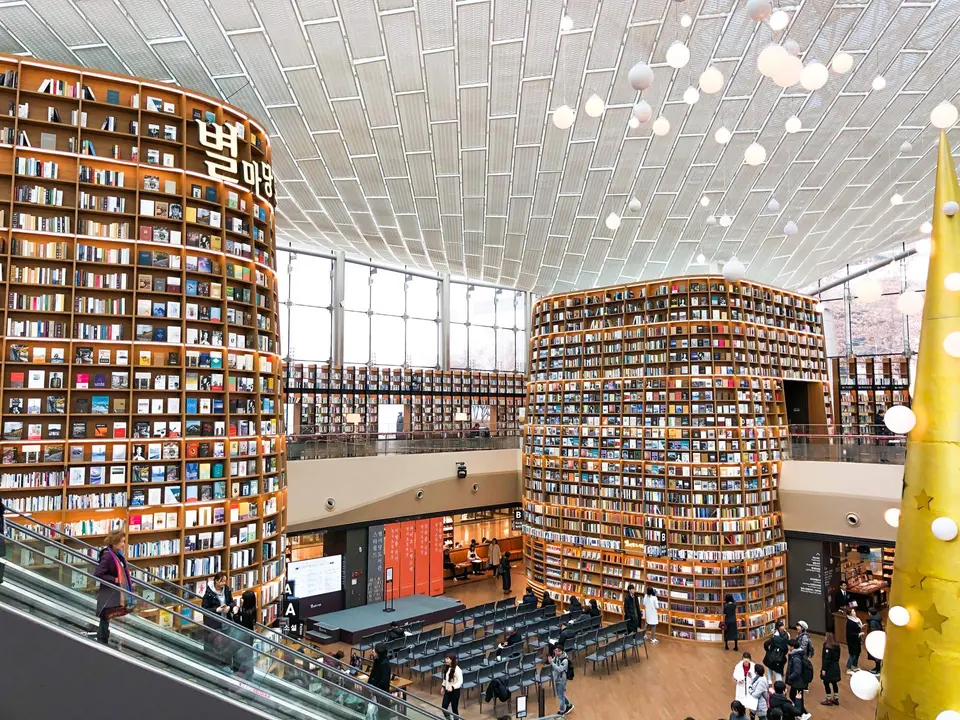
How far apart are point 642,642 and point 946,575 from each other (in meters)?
9.81

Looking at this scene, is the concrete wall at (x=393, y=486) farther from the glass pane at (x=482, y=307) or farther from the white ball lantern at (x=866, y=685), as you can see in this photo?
the white ball lantern at (x=866, y=685)

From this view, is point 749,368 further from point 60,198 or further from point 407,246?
point 60,198

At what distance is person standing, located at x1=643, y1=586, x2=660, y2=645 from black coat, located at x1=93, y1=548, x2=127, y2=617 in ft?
32.0

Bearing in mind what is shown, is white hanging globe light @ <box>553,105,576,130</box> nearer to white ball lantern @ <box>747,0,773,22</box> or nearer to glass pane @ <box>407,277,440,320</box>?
white ball lantern @ <box>747,0,773,22</box>

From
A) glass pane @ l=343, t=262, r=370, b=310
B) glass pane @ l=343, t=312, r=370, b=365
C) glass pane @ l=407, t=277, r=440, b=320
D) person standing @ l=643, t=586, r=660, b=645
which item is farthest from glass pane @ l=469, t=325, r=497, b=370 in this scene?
person standing @ l=643, t=586, r=660, b=645

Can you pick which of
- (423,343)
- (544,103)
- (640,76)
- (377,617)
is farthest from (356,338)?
(640,76)

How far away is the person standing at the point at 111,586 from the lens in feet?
13.2

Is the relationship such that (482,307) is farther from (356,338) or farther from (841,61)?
(841,61)

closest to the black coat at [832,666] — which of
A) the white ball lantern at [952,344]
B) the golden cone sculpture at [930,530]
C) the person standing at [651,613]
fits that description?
the person standing at [651,613]

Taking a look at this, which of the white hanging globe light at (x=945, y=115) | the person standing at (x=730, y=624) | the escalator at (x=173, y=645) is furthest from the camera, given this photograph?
the person standing at (x=730, y=624)

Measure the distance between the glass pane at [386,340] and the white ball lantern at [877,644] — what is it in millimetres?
20383

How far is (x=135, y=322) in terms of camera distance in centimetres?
693

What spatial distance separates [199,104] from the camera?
24.2 feet

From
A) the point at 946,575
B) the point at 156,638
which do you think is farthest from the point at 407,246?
the point at 946,575
